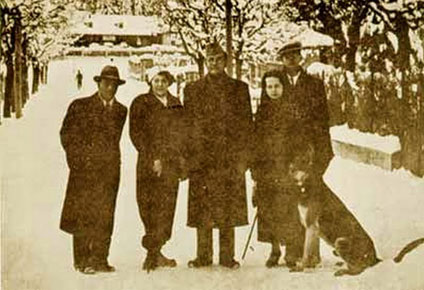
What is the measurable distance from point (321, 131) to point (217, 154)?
0.41 metres

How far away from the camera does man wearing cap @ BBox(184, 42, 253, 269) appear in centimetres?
312

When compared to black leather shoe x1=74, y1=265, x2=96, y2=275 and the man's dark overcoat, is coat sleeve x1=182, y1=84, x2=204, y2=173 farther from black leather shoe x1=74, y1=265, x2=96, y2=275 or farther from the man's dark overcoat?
black leather shoe x1=74, y1=265, x2=96, y2=275

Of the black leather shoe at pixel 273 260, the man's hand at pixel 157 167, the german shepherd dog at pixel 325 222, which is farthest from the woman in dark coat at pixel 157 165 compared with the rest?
the german shepherd dog at pixel 325 222

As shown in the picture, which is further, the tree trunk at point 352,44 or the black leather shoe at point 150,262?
the tree trunk at point 352,44

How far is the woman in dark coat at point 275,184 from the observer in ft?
10.3

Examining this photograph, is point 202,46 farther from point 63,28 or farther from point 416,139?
point 416,139

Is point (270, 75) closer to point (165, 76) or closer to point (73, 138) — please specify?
point (165, 76)

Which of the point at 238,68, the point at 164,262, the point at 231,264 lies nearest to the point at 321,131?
the point at 238,68

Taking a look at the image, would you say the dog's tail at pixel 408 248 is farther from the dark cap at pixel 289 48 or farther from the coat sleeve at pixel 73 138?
the coat sleeve at pixel 73 138

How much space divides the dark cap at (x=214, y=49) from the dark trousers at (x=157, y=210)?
0.50m

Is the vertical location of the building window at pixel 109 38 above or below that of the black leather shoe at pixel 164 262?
above

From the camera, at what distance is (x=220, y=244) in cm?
314

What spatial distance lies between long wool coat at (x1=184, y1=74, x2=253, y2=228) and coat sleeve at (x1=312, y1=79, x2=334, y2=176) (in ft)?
0.85

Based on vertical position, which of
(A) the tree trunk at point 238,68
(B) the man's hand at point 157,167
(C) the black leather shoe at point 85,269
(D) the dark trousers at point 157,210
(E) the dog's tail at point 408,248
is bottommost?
(C) the black leather shoe at point 85,269
